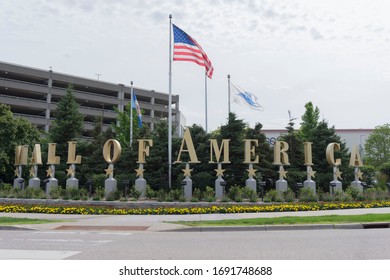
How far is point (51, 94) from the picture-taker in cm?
7500

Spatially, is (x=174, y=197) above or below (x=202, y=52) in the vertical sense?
below

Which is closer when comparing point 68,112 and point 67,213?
point 67,213

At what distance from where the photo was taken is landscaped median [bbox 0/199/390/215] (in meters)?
19.2

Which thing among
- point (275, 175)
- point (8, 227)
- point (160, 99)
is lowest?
point (8, 227)

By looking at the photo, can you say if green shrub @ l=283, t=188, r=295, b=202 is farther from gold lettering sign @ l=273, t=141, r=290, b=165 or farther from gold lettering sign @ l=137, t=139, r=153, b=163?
gold lettering sign @ l=137, t=139, r=153, b=163

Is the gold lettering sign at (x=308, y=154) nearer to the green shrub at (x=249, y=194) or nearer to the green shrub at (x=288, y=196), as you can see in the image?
the green shrub at (x=288, y=196)

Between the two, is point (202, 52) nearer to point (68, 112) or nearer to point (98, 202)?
point (98, 202)

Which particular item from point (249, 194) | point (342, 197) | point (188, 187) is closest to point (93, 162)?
point (188, 187)

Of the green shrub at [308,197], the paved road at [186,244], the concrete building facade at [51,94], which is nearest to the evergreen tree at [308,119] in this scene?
the concrete building facade at [51,94]

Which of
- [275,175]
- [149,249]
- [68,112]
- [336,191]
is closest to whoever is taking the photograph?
[149,249]

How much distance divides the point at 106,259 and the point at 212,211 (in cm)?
1184

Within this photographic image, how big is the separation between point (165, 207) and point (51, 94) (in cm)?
6142

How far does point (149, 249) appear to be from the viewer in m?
8.91

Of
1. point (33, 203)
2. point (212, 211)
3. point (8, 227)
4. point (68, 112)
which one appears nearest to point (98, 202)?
point (33, 203)
